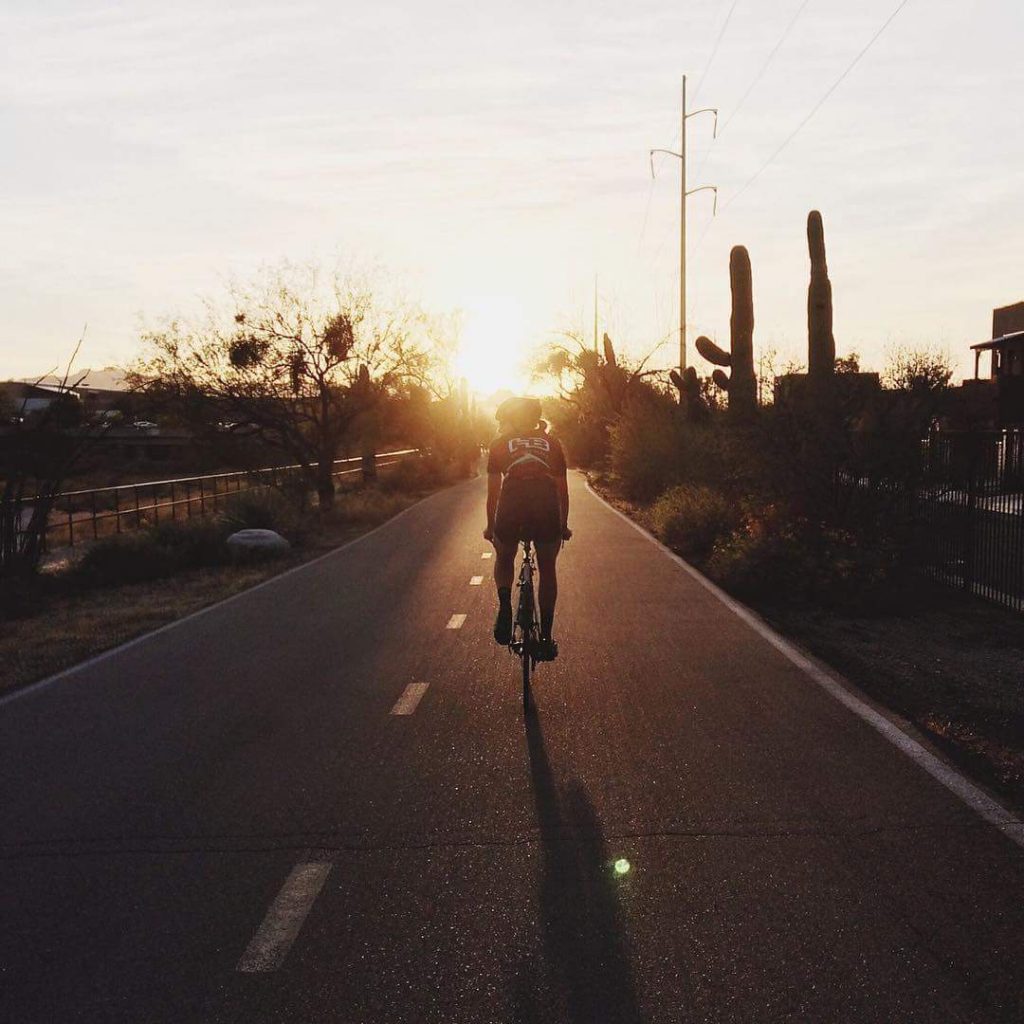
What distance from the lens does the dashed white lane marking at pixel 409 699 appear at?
8641mm

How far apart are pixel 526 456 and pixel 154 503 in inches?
685

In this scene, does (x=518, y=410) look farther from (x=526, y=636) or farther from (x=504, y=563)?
(x=526, y=636)

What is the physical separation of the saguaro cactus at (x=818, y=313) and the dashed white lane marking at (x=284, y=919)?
593 inches

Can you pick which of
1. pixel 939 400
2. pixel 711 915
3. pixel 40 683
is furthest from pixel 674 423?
pixel 711 915

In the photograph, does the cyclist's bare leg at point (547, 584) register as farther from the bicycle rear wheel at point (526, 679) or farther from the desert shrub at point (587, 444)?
the desert shrub at point (587, 444)

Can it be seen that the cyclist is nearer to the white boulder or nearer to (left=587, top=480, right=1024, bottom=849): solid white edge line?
(left=587, top=480, right=1024, bottom=849): solid white edge line

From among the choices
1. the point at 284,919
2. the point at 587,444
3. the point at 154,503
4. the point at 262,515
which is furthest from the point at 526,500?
the point at 587,444

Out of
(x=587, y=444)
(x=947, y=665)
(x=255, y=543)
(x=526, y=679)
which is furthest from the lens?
(x=587, y=444)

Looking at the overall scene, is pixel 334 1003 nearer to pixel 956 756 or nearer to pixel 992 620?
pixel 956 756

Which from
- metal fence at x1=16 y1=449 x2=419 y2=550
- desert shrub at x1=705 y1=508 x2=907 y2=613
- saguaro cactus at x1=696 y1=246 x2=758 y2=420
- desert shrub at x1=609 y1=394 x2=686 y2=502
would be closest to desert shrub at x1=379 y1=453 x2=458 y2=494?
desert shrub at x1=609 y1=394 x2=686 y2=502

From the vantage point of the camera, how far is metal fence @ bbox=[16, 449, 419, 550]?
24616mm

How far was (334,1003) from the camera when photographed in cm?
407

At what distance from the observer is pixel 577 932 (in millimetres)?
4594

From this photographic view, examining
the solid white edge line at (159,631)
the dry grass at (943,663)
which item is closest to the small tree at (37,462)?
the solid white edge line at (159,631)
